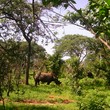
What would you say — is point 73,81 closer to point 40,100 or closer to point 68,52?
point 40,100

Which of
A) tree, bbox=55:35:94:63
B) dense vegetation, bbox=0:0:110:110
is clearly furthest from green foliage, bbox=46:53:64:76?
tree, bbox=55:35:94:63

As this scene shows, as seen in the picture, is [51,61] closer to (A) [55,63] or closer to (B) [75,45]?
(A) [55,63]

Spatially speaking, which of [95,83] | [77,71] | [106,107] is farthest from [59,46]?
[106,107]

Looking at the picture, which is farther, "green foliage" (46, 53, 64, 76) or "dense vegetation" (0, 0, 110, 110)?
"green foliage" (46, 53, 64, 76)

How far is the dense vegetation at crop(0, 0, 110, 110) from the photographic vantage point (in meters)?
2.51

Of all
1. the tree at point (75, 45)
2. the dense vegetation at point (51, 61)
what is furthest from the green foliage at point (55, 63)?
the tree at point (75, 45)

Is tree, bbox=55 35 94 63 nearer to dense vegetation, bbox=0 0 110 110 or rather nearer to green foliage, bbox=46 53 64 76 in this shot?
dense vegetation, bbox=0 0 110 110

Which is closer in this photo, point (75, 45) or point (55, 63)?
point (55, 63)

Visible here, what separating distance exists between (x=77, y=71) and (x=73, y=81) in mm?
1682

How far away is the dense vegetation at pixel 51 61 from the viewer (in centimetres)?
251

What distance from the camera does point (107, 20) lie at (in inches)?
89.1

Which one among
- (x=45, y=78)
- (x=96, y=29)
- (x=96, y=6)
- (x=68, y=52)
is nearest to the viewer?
(x=96, y=29)

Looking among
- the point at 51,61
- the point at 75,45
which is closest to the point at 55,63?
the point at 51,61

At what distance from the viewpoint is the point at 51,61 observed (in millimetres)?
31453
